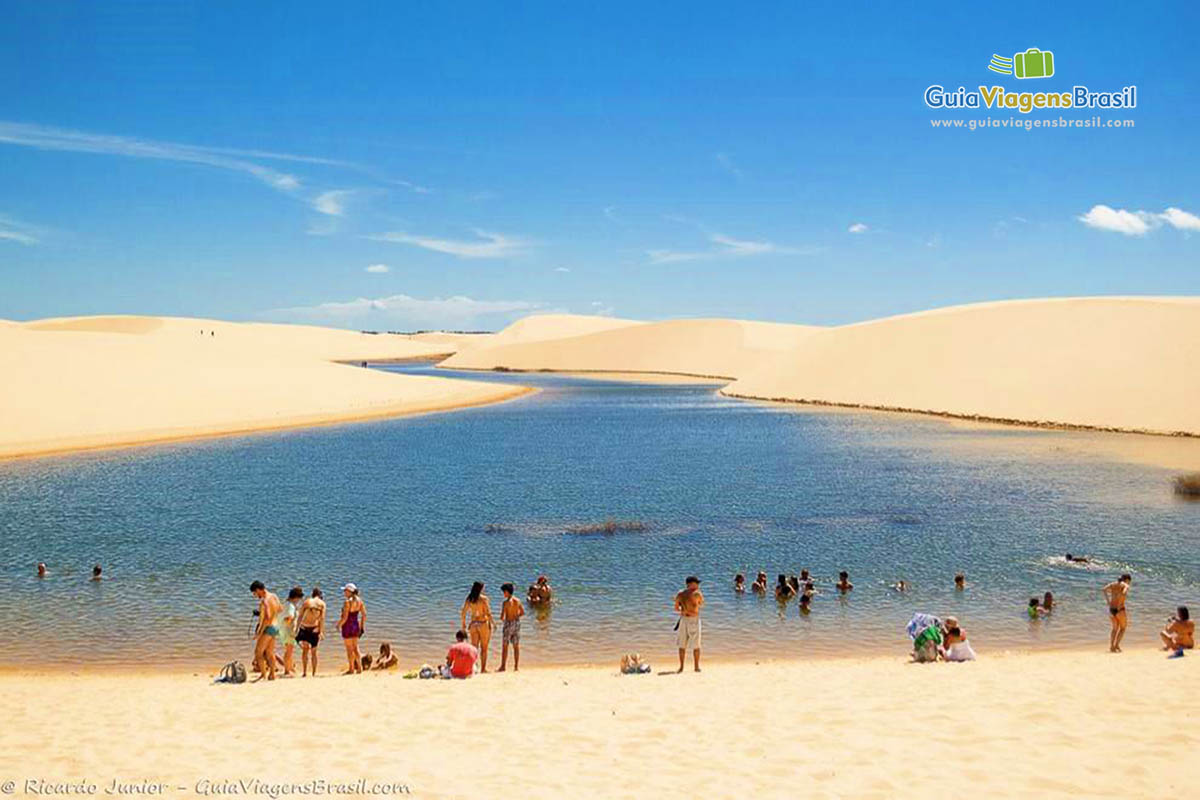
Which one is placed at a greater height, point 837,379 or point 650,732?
point 837,379

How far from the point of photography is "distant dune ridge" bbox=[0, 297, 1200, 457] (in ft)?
215

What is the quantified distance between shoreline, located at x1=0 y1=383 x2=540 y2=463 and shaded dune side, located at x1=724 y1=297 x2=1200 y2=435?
4006 centimetres

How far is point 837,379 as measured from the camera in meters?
103

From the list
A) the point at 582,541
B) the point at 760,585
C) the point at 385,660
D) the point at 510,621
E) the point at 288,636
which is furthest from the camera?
the point at 582,541

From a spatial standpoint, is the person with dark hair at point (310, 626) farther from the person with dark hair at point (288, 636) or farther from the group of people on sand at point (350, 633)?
the person with dark hair at point (288, 636)

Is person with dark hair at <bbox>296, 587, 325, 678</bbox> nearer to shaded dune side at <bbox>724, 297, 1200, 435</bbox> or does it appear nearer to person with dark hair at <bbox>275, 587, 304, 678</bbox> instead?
person with dark hair at <bbox>275, 587, 304, 678</bbox>

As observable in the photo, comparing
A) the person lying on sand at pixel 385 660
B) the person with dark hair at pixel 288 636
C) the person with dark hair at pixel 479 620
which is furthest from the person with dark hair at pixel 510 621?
the person with dark hair at pixel 288 636

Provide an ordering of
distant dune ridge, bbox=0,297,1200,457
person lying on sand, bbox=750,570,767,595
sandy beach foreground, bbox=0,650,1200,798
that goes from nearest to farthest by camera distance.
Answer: sandy beach foreground, bbox=0,650,1200,798, person lying on sand, bbox=750,570,767,595, distant dune ridge, bbox=0,297,1200,457

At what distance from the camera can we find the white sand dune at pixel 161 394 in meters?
60.0

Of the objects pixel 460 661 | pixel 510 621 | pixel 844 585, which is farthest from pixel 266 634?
pixel 844 585

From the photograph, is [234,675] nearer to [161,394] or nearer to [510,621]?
[510,621]

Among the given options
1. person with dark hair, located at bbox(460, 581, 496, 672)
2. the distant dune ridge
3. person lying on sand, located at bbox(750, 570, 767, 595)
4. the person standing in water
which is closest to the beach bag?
person with dark hair, located at bbox(460, 581, 496, 672)

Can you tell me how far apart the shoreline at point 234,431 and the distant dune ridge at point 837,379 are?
0.78 ft

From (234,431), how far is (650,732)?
191 ft
